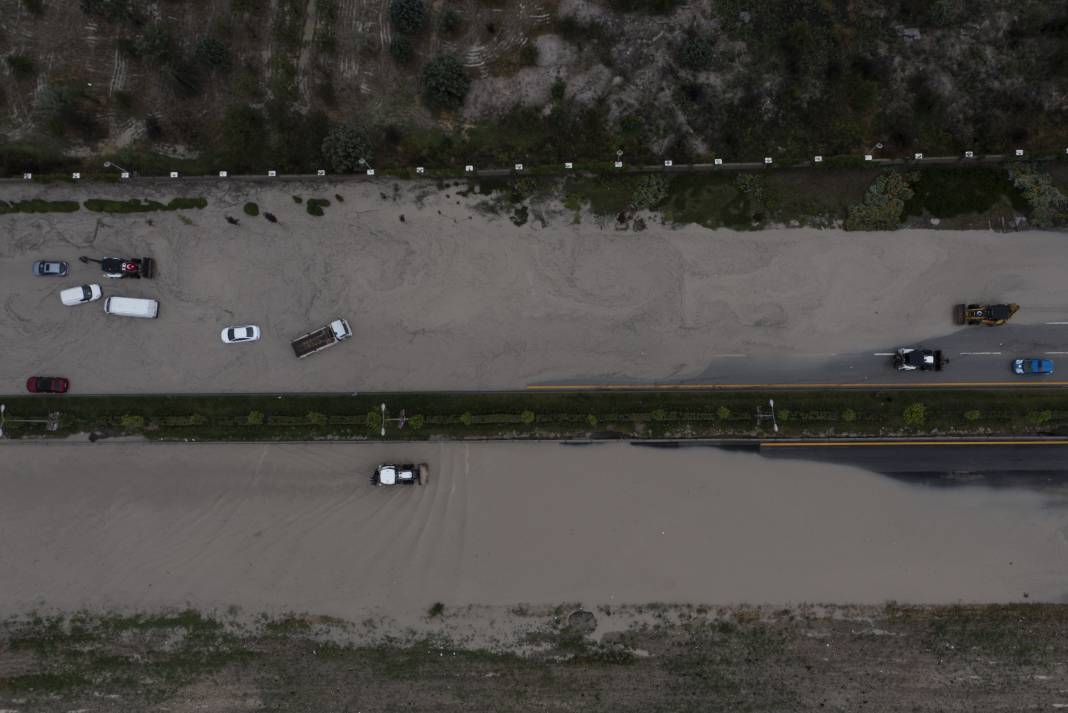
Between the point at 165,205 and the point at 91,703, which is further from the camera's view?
the point at 165,205

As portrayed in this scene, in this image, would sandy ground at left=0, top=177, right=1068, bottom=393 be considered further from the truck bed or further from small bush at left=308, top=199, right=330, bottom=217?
the truck bed

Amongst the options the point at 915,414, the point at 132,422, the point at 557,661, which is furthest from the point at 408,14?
the point at 557,661

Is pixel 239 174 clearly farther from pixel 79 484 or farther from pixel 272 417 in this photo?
pixel 79 484

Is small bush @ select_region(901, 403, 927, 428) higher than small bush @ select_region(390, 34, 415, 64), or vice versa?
small bush @ select_region(390, 34, 415, 64)

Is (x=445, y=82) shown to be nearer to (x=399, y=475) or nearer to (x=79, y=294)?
(x=399, y=475)

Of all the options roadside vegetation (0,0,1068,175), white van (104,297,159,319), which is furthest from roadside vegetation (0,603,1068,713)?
roadside vegetation (0,0,1068,175)

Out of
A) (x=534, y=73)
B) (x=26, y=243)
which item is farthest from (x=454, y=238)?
(x=26, y=243)
